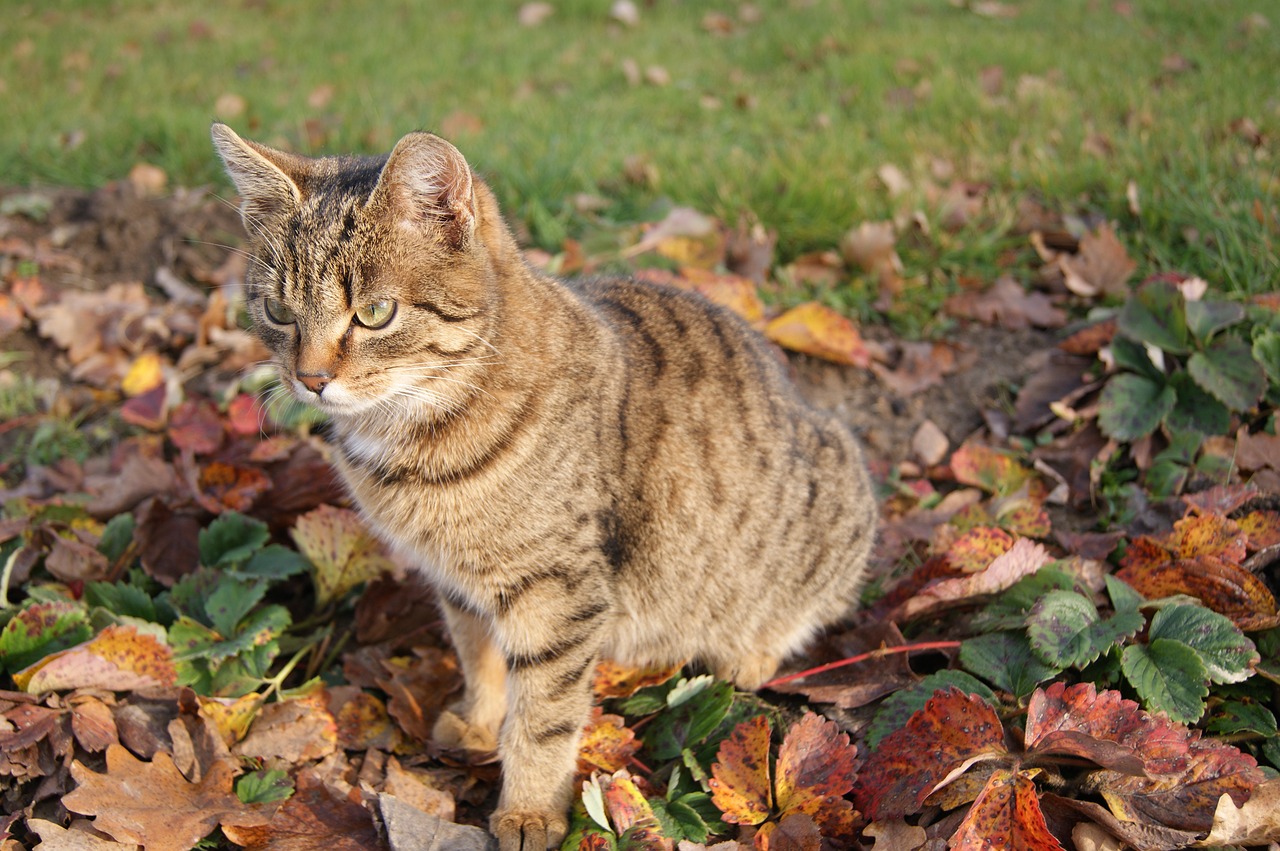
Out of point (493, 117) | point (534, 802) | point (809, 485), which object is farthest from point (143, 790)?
point (493, 117)

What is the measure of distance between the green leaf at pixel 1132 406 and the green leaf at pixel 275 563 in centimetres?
263

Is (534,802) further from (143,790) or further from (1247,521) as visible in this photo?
(1247,521)

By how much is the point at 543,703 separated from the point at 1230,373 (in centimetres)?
241

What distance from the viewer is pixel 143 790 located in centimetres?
223

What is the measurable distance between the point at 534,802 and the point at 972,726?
3.48 feet

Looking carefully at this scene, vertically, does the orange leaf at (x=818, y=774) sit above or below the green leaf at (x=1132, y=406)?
below

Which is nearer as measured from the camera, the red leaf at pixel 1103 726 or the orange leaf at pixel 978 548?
the red leaf at pixel 1103 726

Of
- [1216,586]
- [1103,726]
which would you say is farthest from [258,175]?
[1216,586]

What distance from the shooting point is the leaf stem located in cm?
258

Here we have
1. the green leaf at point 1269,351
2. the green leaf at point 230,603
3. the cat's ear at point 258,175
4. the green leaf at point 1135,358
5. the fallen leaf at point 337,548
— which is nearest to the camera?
the cat's ear at point 258,175

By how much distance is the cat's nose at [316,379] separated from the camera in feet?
7.09

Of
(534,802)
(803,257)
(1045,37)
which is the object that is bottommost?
(534,802)

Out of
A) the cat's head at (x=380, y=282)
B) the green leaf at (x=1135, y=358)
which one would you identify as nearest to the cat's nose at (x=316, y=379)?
the cat's head at (x=380, y=282)

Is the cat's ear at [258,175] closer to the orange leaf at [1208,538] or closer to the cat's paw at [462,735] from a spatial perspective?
the cat's paw at [462,735]
